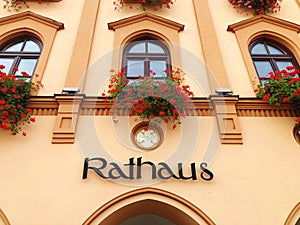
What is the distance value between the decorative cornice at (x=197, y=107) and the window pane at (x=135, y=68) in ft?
3.74

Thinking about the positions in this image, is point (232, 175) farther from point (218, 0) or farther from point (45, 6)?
point (45, 6)

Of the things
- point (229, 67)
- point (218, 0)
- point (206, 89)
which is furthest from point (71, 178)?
point (218, 0)

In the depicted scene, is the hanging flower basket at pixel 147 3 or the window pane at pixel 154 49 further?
the hanging flower basket at pixel 147 3

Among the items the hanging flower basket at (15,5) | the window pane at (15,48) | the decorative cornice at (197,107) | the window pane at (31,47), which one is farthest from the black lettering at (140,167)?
the hanging flower basket at (15,5)

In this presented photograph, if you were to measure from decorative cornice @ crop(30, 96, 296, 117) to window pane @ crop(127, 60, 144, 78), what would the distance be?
3.74 feet

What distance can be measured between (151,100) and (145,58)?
6.04 ft

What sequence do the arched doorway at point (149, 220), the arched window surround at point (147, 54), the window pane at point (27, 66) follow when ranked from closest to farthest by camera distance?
the arched doorway at point (149, 220) < the window pane at point (27, 66) < the arched window surround at point (147, 54)

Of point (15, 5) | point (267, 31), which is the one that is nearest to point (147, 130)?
point (267, 31)

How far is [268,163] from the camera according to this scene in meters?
4.55

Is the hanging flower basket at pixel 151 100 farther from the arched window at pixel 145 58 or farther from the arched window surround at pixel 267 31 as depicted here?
the arched window surround at pixel 267 31

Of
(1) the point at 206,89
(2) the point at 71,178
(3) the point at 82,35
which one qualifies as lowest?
(2) the point at 71,178

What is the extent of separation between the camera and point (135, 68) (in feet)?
19.8

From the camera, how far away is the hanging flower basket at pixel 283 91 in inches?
190

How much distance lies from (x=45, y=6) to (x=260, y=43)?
568 cm
